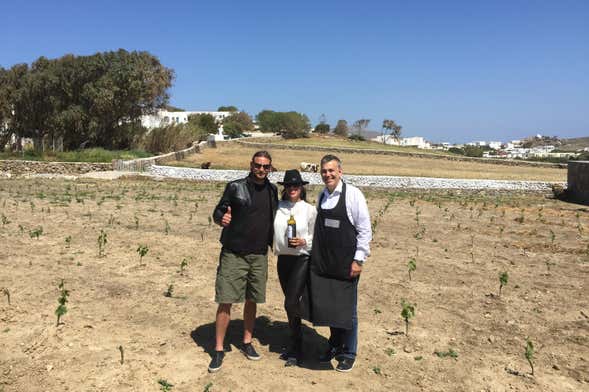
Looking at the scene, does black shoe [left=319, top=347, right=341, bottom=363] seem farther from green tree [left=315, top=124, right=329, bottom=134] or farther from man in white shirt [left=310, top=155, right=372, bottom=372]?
green tree [left=315, top=124, right=329, bottom=134]

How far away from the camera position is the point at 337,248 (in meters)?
3.56

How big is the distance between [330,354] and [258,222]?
1.28 meters

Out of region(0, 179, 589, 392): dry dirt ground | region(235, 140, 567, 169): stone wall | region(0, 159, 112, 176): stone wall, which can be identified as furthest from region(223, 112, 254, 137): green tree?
region(0, 179, 589, 392): dry dirt ground

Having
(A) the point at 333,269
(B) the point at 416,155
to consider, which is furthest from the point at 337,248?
(B) the point at 416,155

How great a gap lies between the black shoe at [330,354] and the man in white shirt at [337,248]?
0.44m

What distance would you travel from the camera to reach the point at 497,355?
170 inches

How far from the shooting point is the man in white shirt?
356 cm

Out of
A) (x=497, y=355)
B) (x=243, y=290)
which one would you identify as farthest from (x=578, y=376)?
(x=243, y=290)

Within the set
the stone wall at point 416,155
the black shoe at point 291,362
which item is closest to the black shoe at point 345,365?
the black shoe at point 291,362

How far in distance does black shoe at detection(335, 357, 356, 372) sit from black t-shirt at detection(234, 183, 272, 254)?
43.0 inches

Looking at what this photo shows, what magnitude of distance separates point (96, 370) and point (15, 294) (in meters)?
2.07

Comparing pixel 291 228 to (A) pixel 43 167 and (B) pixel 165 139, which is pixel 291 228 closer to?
(A) pixel 43 167

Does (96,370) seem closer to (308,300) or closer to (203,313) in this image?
(203,313)

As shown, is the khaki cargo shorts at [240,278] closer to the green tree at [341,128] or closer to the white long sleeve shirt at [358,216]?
the white long sleeve shirt at [358,216]
